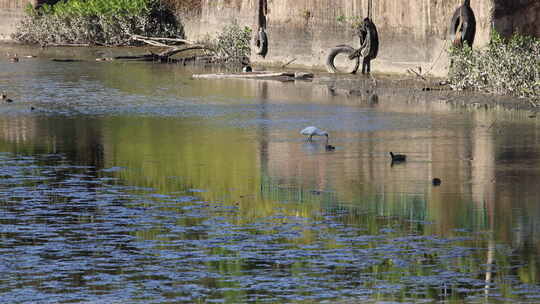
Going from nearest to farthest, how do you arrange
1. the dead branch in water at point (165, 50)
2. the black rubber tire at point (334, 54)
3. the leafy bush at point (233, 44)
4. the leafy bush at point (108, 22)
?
the black rubber tire at point (334, 54) < the leafy bush at point (233, 44) < the dead branch in water at point (165, 50) < the leafy bush at point (108, 22)

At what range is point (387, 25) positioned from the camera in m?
30.3

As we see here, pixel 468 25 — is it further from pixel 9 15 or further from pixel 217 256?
pixel 9 15

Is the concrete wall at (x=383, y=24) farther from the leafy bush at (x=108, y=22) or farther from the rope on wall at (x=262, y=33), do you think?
the leafy bush at (x=108, y=22)

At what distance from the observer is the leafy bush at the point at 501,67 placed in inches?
944

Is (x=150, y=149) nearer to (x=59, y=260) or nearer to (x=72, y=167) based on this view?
(x=72, y=167)

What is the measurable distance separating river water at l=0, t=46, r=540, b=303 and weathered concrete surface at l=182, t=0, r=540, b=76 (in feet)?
11.6

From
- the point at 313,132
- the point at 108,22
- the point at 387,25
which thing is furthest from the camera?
the point at 108,22

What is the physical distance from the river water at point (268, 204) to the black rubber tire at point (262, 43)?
10.7m

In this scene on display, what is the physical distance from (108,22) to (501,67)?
2250cm

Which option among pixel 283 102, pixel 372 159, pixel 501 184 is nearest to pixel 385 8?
pixel 283 102

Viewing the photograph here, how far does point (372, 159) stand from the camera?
16.6 m

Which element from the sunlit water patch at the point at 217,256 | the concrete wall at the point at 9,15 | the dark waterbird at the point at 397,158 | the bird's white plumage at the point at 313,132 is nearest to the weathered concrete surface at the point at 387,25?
the bird's white plumage at the point at 313,132

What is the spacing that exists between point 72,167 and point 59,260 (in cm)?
581

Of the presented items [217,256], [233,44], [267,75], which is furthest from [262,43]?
[217,256]
